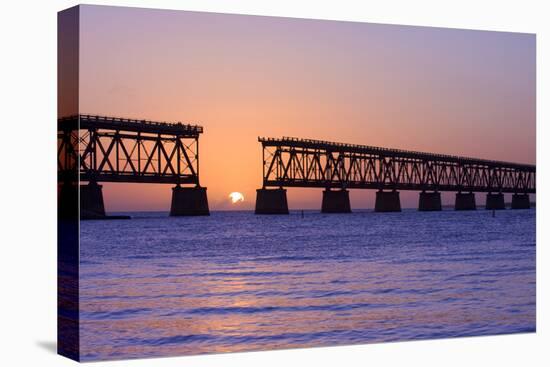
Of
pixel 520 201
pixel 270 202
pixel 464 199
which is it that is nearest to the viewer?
pixel 270 202

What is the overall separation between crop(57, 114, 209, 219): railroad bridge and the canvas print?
0.05 meters

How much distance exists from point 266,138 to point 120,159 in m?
2.21

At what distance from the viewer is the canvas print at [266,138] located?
45.7ft

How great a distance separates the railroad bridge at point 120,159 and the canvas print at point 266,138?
0.16 feet

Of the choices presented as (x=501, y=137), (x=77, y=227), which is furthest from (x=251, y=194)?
(x=77, y=227)

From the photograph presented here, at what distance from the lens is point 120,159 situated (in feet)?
56.1

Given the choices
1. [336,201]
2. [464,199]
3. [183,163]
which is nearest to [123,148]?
[183,163]

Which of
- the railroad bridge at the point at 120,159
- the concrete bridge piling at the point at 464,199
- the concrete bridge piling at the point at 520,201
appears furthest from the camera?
the concrete bridge piling at the point at 464,199

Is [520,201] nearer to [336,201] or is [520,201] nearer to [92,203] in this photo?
[336,201]

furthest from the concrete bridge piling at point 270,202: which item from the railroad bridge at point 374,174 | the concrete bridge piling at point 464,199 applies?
the concrete bridge piling at point 464,199

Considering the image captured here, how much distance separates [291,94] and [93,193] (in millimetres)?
3197

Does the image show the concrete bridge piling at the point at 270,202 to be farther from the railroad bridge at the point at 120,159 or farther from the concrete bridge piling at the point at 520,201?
the concrete bridge piling at the point at 520,201

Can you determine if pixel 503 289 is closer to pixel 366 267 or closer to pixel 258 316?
pixel 366 267

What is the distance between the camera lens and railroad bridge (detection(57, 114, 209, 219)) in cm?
1284
